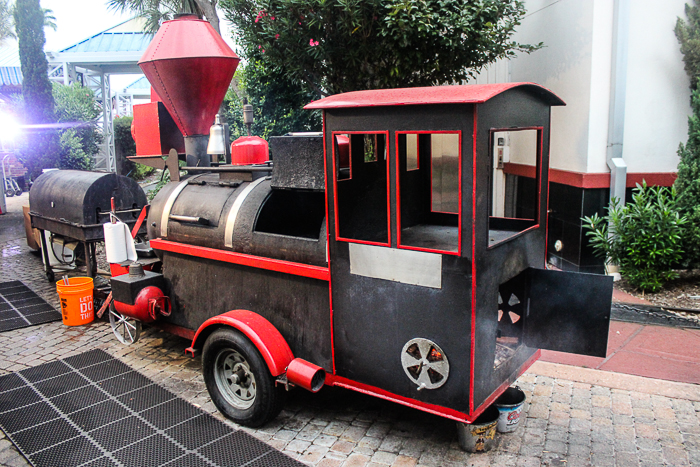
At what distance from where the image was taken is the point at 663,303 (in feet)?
22.5

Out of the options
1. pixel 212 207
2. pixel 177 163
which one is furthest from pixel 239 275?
pixel 177 163

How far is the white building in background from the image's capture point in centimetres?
739

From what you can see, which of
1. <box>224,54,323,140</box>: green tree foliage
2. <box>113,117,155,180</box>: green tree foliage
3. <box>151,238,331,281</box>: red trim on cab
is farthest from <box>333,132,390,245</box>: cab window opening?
<box>113,117,155,180</box>: green tree foliage

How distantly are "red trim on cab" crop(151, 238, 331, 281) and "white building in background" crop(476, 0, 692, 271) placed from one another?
5.31 metres

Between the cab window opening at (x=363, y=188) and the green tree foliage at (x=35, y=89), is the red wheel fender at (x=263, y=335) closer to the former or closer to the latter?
the cab window opening at (x=363, y=188)

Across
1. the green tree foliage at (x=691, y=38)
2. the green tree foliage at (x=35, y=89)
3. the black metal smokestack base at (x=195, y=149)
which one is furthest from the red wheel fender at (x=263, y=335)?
the green tree foliage at (x=35, y=89)

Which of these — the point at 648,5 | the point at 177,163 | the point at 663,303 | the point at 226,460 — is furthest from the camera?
the point at 648,5

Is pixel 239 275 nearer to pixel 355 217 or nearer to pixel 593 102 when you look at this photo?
pixel 355 217

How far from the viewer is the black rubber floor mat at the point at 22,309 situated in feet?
22.6

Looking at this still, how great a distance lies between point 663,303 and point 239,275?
5.60 meters

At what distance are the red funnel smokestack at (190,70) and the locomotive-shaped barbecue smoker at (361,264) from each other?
2cm

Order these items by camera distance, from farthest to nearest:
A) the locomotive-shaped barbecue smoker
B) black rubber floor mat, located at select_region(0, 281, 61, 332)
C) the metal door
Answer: black rubber floor mat, located at select_region(0, 281, 61, 332) < the metal door < the locomotive-shaped barbecue smoker

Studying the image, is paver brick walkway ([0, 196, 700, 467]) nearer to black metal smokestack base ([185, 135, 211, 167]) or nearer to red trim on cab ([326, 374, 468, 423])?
red trim on cab ([326, 374, 468, 423])

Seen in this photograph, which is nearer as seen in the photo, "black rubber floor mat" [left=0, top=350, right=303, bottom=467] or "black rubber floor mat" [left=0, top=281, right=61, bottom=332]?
"black rubber floor mat" [left=0, top=350, right=303, bottom=467]
